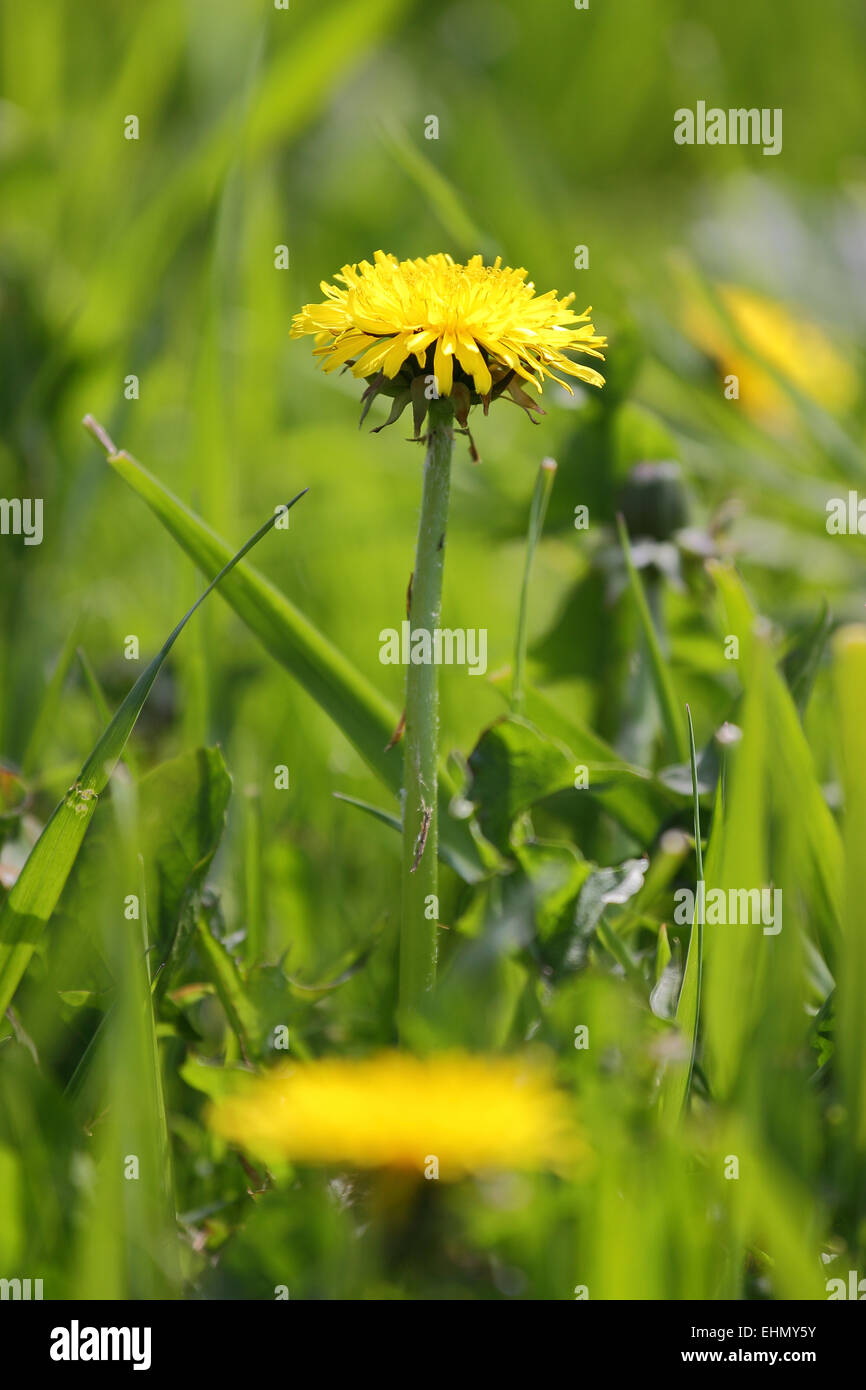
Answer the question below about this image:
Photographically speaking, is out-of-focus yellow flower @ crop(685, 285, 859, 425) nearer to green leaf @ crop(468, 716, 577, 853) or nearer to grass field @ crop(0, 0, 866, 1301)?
grass field @ crop(0, 0, 866, 1301)

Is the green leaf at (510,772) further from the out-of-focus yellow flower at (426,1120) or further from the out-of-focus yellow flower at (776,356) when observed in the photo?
the out-of-focus yellow flower at (776,356)

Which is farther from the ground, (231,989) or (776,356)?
(776,356)

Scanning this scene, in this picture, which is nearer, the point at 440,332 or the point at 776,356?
the point at 440,332

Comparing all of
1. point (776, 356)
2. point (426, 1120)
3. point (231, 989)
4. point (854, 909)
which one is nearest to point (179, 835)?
point (231, 989)

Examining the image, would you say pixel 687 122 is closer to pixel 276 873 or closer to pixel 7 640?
pixel 7 640

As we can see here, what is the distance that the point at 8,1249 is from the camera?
1.50 ft

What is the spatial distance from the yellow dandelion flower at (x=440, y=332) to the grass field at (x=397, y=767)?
0.41 ft

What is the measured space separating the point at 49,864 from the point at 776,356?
1.22 metres

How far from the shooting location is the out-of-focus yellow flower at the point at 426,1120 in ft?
1.60

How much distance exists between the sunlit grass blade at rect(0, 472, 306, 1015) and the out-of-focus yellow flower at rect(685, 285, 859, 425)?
105 centimetres

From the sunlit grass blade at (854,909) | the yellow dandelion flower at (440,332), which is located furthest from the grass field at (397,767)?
the yellow dandelion flower at (440,332)

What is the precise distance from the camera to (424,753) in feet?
1.80

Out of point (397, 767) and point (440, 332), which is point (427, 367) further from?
point (397, 767)
